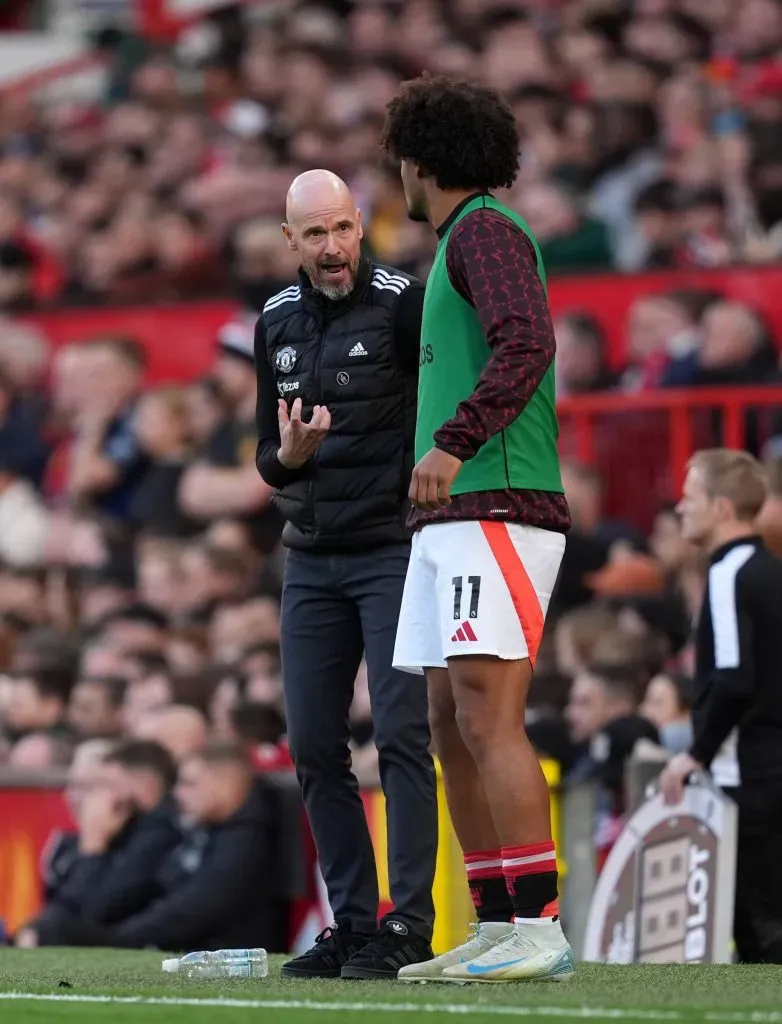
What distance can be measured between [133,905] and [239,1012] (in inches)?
174

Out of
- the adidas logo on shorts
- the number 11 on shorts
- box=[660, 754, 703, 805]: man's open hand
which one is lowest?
box=[660, 754, 703, 805]: man's open hand

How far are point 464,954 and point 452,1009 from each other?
0.70m

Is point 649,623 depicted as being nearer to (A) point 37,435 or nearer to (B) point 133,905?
(B) point 133,905

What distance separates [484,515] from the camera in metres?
5.31

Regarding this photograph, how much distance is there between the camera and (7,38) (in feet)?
69.9

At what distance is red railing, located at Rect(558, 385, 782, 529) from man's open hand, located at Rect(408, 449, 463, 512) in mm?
5140

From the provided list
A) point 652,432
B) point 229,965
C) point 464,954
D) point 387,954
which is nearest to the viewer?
point 464,954

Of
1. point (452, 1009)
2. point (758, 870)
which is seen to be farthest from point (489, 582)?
point (758, 870)

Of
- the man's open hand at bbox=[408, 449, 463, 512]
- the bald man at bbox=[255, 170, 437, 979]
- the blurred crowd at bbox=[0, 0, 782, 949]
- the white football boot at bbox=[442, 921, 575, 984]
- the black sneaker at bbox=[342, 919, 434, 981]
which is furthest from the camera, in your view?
the blurred crowd at bbox=[0, 0, 782, 949]

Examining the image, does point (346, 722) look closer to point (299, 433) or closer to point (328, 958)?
point (328, 958)

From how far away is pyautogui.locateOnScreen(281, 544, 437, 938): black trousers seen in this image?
5.86 m

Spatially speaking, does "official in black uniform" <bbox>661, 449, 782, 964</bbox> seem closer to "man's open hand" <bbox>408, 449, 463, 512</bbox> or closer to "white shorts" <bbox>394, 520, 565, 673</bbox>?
"white shorts" <bbox>394, 520, 565, 673</bbox>

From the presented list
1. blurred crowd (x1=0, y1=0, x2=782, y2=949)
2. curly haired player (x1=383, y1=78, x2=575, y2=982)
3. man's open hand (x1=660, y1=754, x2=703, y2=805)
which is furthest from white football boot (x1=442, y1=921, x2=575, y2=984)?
blurred crowd (x1=0, y1=0, x2=782, y2=949)

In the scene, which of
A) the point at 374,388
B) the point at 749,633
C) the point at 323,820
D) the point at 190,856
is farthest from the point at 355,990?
the point at 190,856
